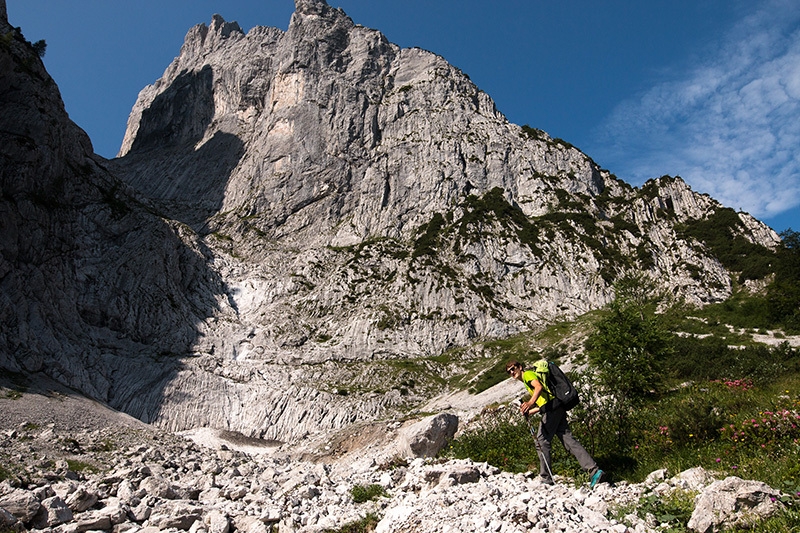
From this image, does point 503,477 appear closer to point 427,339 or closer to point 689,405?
point 689,405

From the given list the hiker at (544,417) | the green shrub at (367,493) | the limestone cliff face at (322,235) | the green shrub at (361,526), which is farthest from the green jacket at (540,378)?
the limestone cliff face at (322,235)

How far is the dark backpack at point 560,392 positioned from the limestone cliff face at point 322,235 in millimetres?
38943

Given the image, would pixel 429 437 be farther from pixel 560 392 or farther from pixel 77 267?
pixel 77 267

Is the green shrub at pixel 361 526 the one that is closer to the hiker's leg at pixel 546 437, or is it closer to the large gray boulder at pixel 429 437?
the hiker's leg at pixel 546 437

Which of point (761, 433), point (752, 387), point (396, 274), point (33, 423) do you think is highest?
point (396, 274)

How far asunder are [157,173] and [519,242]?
277 feet

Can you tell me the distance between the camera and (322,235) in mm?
91938

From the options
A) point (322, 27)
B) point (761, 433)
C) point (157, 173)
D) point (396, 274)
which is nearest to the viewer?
point (761, 433)

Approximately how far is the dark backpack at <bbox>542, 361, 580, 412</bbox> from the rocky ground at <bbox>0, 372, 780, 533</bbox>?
1.54m

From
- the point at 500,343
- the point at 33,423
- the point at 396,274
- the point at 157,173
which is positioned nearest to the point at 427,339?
the point at 500,343

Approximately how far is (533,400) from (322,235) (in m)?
84.5

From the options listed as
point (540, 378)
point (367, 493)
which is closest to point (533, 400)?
point (540, 378)

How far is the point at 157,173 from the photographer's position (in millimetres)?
110188

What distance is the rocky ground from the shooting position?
7367 mm
